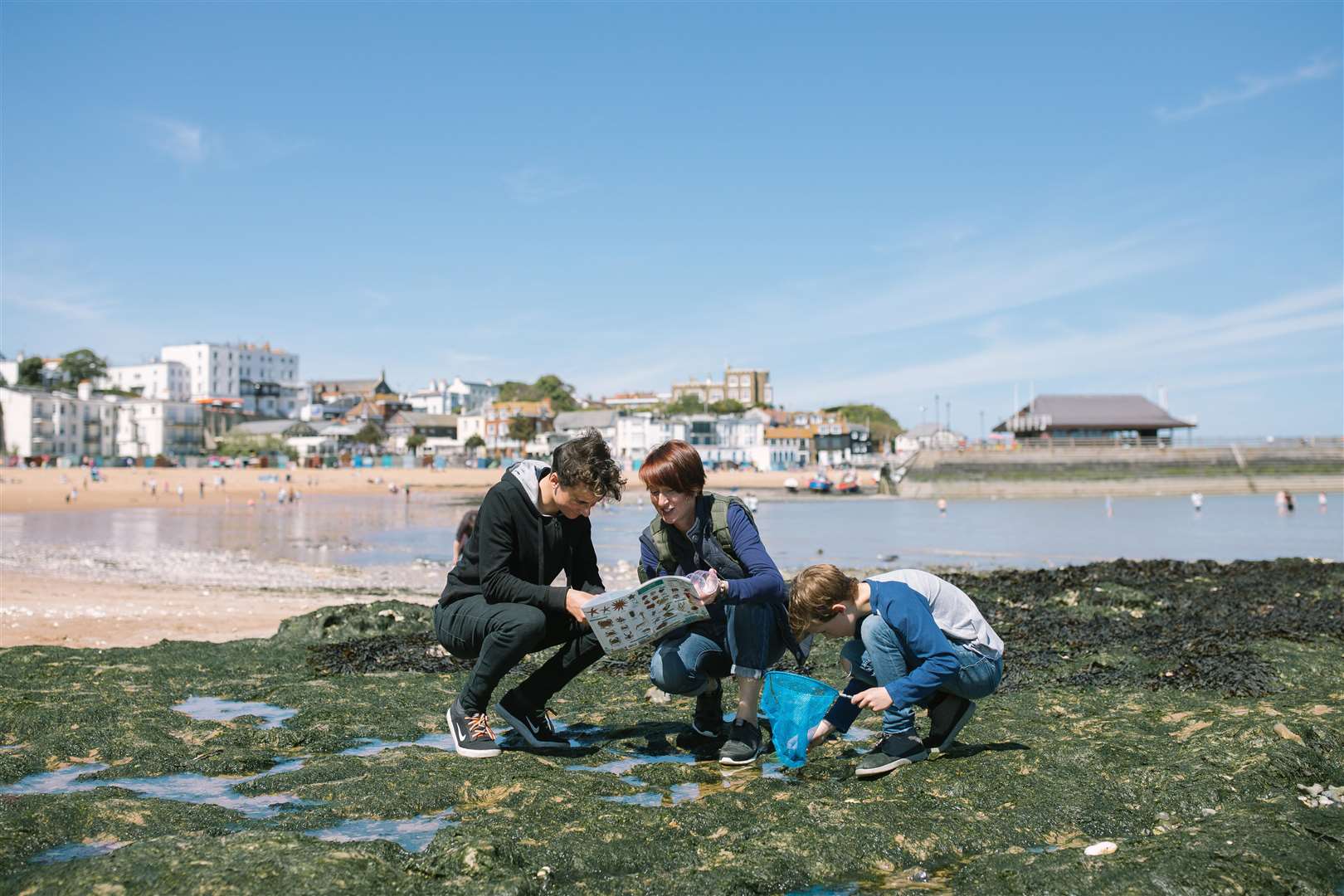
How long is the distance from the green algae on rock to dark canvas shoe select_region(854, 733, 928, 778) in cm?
7

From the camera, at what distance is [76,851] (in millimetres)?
3562

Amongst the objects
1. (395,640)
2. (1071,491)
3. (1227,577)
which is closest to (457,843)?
(395,640)

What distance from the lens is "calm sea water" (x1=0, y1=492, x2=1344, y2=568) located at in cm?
2627

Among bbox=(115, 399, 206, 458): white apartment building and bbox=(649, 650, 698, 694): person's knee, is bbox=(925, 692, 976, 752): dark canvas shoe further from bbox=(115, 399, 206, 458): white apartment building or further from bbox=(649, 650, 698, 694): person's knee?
bbox=(115, 399, 206, 458): white apartment building

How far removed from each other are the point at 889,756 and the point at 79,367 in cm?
14969

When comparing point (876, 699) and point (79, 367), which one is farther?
point (79, 367)

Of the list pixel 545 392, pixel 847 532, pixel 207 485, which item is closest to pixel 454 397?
pixel 545 392

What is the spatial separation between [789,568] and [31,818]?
19.4 meters

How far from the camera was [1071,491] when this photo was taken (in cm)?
6975

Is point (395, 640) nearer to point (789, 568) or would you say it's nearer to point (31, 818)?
point (31, 818)

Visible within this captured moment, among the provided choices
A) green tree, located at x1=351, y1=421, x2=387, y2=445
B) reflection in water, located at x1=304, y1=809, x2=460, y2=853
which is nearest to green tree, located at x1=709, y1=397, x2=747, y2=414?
green tree, located at x1=351, y1=421, x2=387, y2=445

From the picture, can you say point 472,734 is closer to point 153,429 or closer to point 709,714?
point 709,714

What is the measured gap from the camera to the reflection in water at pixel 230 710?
19.7ft

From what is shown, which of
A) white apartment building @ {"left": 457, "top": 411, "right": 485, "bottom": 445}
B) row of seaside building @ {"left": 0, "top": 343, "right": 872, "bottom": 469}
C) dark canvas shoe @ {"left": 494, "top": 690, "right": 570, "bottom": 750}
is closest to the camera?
dark canvas shoe @ {"left": 494, "top": 690, "right": 570, "bottom": 750}
